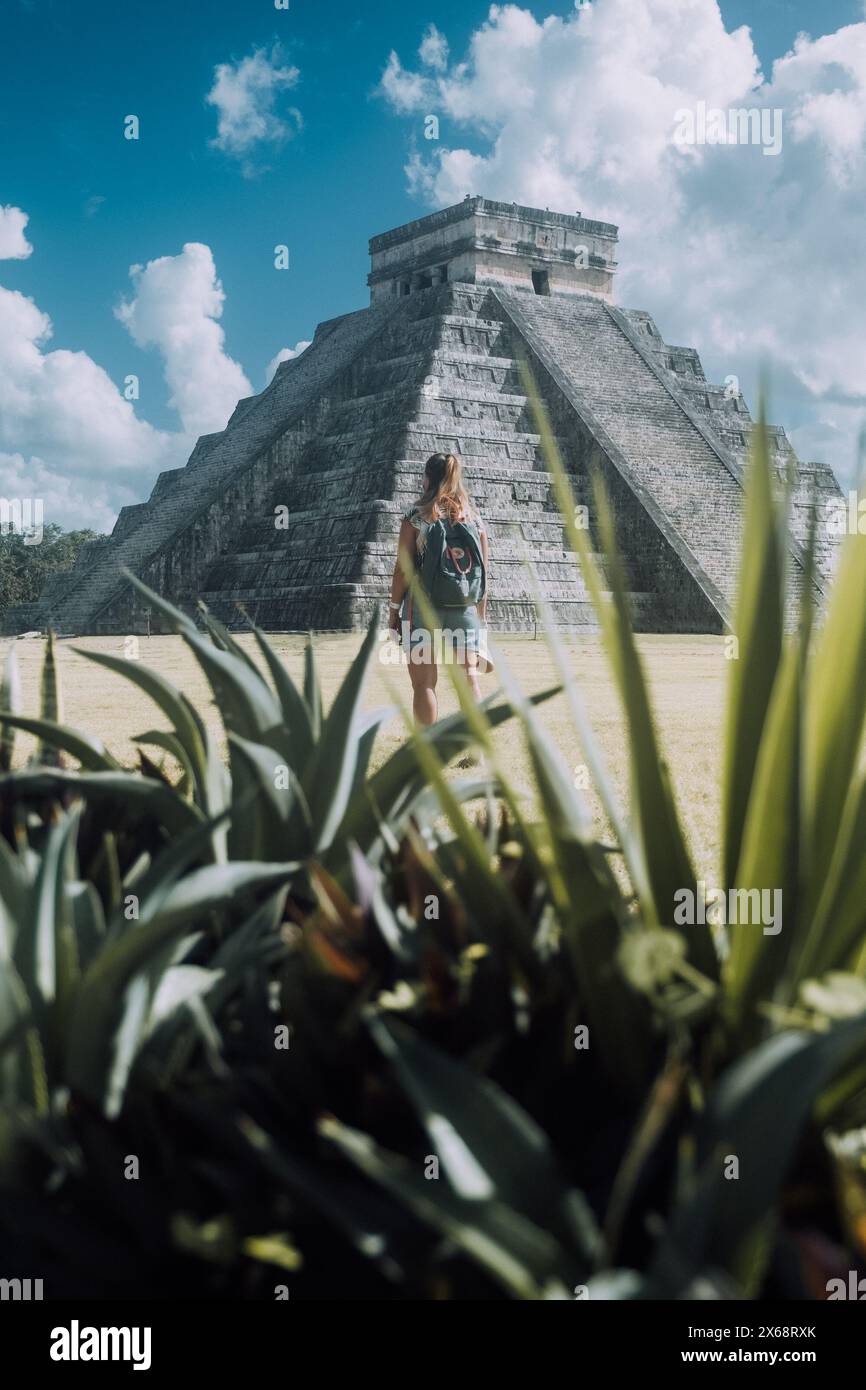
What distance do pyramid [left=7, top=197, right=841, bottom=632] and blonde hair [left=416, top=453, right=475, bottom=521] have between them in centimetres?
1072

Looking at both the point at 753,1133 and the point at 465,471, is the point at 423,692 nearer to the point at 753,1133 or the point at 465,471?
the point at 753,1133

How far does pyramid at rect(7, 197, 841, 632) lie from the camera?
1842 cm

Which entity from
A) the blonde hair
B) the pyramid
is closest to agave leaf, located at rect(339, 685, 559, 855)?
the blonde hair

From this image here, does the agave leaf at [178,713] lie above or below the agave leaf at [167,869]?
above

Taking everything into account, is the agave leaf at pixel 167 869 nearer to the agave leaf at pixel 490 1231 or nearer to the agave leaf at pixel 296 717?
the agave leaf at pixel 490 1231

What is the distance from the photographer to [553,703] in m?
7.94

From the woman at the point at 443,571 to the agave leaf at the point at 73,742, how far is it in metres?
3.30

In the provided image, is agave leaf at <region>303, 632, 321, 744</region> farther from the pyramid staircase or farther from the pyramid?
the pyramid staircase

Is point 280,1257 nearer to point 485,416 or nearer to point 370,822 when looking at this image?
point 370,822

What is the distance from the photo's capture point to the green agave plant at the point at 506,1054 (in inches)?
34.7

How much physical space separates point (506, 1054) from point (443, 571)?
4.27 meters

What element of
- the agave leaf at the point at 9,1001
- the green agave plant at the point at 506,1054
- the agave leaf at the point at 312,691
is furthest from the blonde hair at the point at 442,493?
the agave leaf at the point at 9,1001

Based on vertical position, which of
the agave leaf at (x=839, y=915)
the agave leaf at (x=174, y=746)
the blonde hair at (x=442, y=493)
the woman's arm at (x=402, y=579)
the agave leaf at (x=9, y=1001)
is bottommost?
the agave leaf at (x=9, y=1001)
